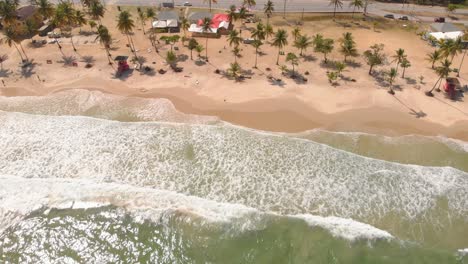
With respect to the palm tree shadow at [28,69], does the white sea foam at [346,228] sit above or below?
below

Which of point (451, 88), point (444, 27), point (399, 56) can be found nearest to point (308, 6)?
point (444, 27)

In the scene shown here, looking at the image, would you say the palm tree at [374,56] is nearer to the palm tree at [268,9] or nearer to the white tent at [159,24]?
the palm tree at [268,9]

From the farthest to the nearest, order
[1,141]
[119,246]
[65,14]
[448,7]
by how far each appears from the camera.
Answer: [448,7], [65,14], [1,141], [119,246]

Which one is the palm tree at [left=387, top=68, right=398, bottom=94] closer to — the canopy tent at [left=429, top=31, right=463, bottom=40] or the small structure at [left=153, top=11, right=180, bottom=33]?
the canopy tent at [left=429, top=31, right=463, bottom=40]

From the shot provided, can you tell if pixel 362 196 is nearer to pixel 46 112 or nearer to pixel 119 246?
pixel 119 246

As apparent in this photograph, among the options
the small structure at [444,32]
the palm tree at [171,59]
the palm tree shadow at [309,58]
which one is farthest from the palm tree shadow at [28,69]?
the small structure at [444,32]

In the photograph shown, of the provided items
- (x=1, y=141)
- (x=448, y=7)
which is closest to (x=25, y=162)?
(x=1, y=141)
